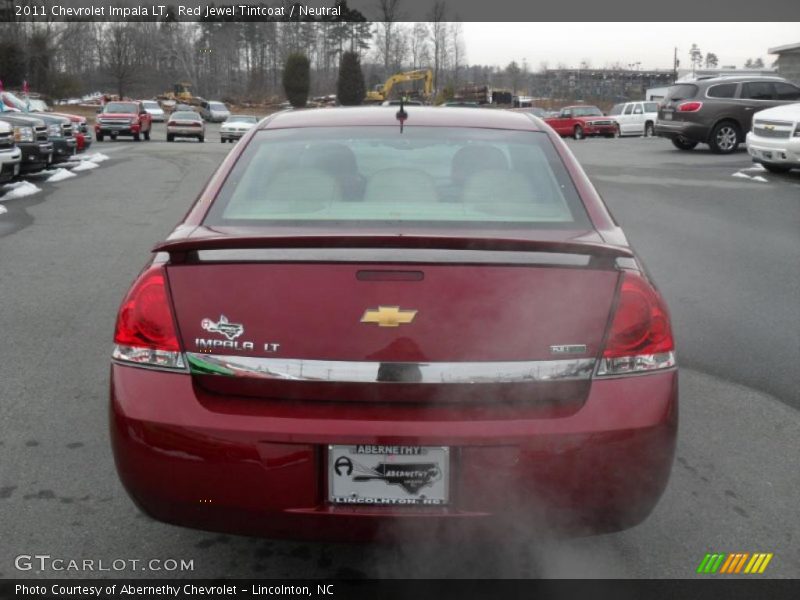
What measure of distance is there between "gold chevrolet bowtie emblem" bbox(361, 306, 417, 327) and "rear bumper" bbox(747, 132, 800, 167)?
1421 centimetres

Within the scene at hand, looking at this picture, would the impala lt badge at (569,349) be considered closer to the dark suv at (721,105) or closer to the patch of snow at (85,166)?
the patch of snow at (85,166)

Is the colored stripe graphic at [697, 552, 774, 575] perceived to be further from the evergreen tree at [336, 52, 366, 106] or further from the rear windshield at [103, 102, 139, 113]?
the evergreen tree at [336, 52, 366, 106]

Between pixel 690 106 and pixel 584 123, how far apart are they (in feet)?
46.2

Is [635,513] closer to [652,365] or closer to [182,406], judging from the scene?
[652,365]

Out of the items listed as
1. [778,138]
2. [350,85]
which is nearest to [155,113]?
[350,85]

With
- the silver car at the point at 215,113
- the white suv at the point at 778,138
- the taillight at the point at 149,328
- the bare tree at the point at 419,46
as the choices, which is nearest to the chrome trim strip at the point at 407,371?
the taillight at the point at 149,328

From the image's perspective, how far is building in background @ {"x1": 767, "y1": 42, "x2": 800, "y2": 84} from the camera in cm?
3981

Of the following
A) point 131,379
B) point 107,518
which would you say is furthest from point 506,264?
point 107,518

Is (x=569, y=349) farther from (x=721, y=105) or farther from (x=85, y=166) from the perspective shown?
(x=721, y=105)

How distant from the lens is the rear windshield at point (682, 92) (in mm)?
20875

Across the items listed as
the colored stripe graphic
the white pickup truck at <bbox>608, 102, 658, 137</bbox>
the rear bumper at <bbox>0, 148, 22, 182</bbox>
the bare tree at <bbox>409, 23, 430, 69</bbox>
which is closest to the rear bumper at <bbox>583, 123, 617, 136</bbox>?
the white pickup truck at <bbox>608, 102, 658, 137</bbox>

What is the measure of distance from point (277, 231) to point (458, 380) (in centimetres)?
77

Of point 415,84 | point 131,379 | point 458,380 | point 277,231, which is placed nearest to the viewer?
point 458,380

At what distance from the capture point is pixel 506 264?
2432mm
